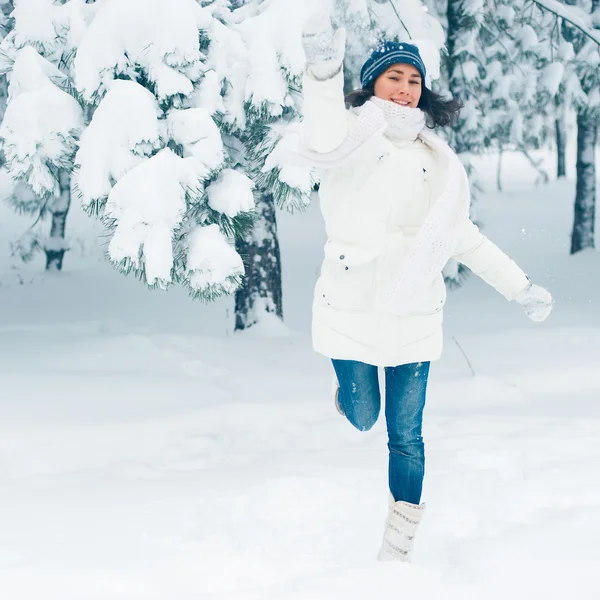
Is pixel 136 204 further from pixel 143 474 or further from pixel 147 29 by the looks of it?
pixel 143 474

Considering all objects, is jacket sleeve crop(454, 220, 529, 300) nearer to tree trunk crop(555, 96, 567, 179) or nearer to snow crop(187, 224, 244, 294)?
snow crop(187, 224, 244, 294)

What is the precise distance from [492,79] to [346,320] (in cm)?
1207

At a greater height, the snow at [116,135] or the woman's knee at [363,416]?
the snow at [116,135]

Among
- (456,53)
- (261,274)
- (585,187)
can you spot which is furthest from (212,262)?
(585,187)

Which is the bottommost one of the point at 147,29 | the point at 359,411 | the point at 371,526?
the point at 371,526

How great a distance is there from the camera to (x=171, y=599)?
10.3ft

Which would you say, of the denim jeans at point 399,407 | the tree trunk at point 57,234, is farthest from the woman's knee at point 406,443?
the tree trunk at point 57,234

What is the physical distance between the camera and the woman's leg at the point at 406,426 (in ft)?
11.1

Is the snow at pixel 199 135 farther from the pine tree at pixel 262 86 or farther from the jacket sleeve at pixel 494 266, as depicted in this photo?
the jacket sleeve at pixel 494 266

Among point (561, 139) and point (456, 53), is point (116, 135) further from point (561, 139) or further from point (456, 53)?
point (561, 139)

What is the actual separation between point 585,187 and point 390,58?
11553 mm

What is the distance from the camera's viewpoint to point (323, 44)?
2.83 metres

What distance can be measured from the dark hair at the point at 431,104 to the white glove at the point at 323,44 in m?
0.49

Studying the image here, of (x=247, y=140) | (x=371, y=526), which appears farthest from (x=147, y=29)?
(x=371, y=526)
